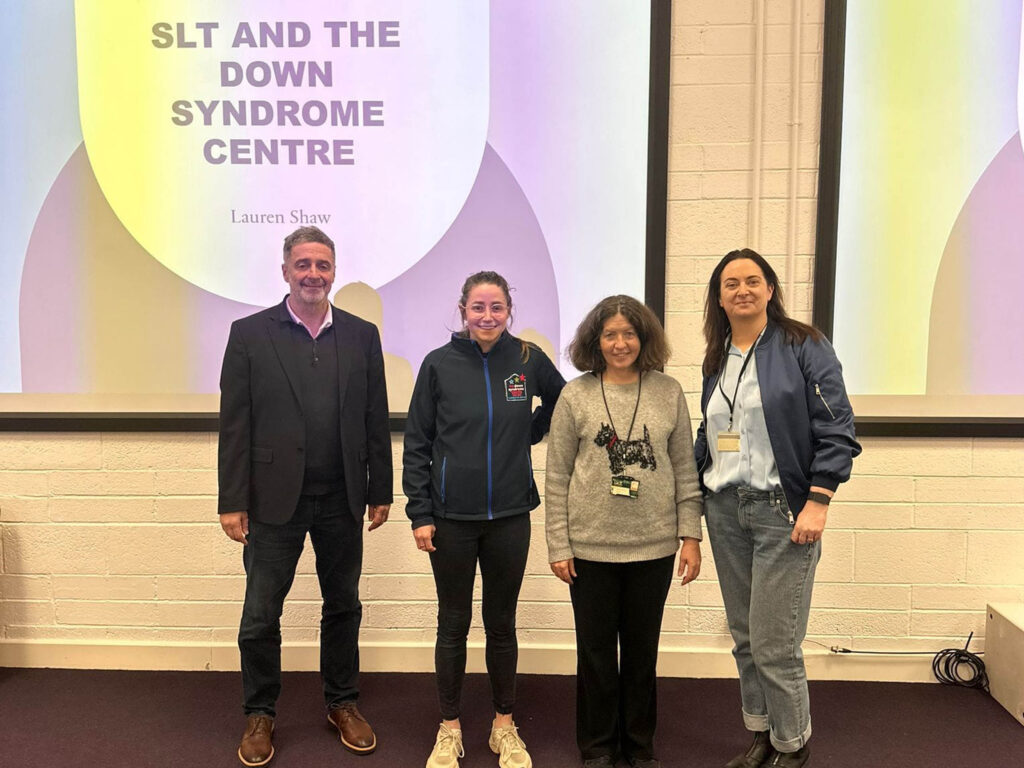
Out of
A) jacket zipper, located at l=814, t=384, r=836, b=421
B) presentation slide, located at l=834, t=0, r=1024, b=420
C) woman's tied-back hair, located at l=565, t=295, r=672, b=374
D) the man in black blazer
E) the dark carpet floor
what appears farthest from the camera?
presentation slide, located at l=834, t=0, r=1024, b=420

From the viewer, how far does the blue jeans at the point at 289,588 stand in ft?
6.64

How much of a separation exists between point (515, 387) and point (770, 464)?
71cm

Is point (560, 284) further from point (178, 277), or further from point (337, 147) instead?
point (178, 277)

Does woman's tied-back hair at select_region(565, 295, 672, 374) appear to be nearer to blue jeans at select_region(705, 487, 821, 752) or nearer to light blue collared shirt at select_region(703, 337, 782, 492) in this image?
light blue collared shirt at select_region(703, 337, 782, 492)

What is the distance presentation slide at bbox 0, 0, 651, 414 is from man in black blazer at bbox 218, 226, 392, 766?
1.59 feet

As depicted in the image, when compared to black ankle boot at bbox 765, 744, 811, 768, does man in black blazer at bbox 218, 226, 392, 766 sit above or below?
above

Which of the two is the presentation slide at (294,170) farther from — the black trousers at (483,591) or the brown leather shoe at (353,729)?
the brown leather shoe at (353,729)

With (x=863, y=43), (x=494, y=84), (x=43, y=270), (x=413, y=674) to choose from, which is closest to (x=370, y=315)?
(x=494, y=84)

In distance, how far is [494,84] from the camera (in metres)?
2.46

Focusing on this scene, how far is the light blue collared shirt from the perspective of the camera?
1783mm

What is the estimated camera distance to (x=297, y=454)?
1980mm

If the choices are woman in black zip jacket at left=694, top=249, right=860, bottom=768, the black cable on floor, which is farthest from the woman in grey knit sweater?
the black cable on floor

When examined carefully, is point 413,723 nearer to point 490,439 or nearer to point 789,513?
point 490,439

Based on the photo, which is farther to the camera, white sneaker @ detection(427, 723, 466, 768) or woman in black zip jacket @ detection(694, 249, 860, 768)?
white sneaker @ detection(427, 723, 466, 768)
